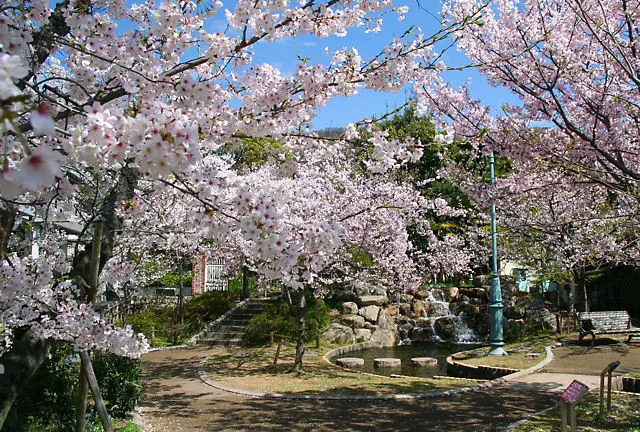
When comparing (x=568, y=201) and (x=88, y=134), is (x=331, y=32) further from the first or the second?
(x=568, y=201)

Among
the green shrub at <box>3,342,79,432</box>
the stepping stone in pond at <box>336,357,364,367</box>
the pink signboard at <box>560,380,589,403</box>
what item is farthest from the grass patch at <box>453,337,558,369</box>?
the green shrub at <box>3,342,79,432</box>

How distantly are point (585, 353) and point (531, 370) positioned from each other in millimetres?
2684

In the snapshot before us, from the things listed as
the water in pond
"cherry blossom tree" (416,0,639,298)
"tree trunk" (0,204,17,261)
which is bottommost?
the water in pond

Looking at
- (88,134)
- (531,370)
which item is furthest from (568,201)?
(88,134)

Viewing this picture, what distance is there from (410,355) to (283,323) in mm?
4093

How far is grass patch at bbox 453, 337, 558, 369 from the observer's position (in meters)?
11.3

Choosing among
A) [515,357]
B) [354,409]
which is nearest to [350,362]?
[515,357]

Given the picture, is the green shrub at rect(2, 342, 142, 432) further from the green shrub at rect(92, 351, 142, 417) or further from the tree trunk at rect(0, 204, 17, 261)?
the tree trunk at rect(0, 204, 17, 261)

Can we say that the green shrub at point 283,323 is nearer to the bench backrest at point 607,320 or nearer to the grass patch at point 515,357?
the grass patch at point 515,357

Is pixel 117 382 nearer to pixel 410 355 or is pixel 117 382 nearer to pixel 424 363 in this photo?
→ pixel 424 363

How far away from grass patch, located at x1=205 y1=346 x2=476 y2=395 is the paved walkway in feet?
2.37

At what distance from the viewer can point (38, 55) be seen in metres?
3.81

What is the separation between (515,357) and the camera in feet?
39.7

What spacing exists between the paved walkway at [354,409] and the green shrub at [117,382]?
40 cm
